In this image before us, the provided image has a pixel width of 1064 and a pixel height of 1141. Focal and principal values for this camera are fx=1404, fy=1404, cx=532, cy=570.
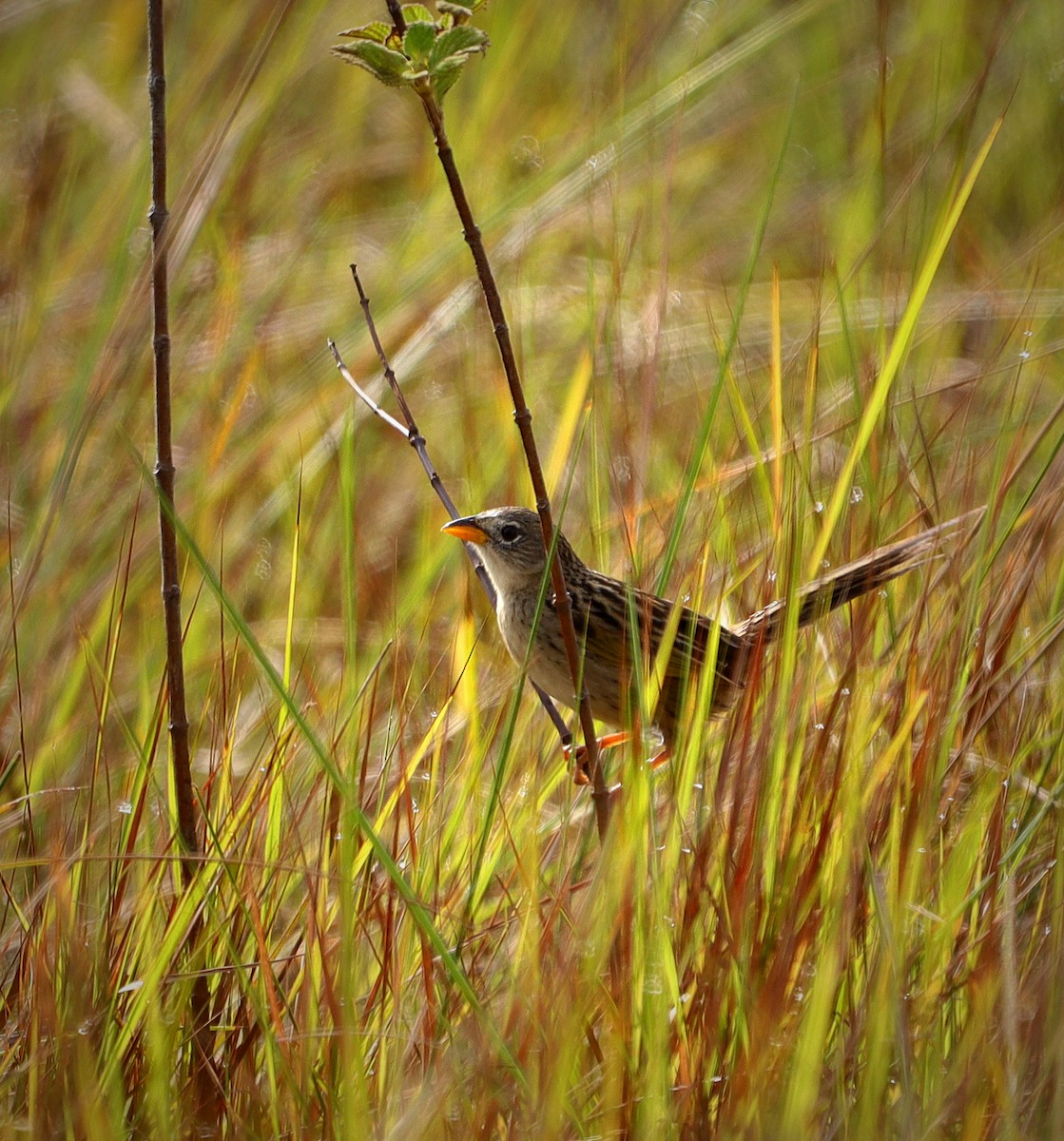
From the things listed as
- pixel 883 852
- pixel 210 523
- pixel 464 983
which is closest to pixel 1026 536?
pixel 883 852

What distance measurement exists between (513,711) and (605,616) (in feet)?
5.04

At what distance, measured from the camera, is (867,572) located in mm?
2455

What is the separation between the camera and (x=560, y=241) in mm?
4695

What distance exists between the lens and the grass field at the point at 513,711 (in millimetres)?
1812

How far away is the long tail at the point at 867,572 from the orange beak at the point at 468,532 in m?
0.76

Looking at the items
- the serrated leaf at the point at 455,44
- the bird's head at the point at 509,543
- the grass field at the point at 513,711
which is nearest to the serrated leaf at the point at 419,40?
the serrated leaf at the point at 455,44

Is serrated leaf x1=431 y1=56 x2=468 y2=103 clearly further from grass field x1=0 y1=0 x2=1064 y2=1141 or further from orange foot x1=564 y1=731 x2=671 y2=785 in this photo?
orange foot x1=564 y1=731 x2=671 y2=785

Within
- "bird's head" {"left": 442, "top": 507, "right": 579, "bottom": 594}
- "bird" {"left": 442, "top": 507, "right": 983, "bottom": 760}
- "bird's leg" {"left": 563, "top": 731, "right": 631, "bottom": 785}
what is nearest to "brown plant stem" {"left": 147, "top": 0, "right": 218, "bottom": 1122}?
"bird's leg" {"left": 563, "top": 731, "right": 631, "bottom": 785}

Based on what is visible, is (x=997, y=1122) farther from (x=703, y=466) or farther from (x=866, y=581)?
(x=703, y=466)

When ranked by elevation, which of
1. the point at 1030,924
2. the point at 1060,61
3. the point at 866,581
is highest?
the point at 1060,61

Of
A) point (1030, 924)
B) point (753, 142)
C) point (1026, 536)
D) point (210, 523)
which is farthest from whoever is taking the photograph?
point (753, 142)

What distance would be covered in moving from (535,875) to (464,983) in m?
0.45

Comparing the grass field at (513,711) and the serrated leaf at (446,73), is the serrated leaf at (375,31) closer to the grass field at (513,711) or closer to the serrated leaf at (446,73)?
the serrated leaf at (446,73)

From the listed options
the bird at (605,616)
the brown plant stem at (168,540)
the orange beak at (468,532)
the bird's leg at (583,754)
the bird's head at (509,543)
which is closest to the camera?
the brown plant stem at (168,540)
